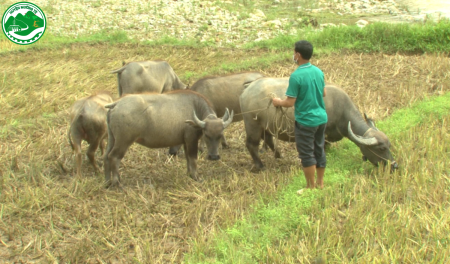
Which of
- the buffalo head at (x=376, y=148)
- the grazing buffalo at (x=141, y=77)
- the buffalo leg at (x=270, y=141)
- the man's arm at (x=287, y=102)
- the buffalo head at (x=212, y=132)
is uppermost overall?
the man's arm at (x=287, y=102)

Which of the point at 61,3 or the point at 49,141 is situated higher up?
the point at 61,3

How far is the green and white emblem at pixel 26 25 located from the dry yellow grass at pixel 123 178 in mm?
2594

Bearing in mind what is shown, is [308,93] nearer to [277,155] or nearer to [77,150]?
[277,155]

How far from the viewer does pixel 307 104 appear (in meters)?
4.83

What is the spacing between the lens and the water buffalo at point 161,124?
572cm

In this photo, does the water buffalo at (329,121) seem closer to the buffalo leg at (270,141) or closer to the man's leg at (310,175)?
the buffalo leg at (270,141)

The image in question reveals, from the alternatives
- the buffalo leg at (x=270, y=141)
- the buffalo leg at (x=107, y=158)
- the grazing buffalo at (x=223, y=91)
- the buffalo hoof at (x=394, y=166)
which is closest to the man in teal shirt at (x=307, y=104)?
the buffalo hoof at (x=394, y=166)

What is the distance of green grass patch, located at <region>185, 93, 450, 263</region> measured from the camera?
3998 millimetres

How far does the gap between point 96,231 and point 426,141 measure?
4.47m

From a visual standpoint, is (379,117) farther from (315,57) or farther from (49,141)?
(49,141)

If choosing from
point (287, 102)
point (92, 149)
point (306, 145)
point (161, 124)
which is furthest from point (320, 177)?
point (92, 149)

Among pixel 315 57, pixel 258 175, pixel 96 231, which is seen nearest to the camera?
pixel 96 231

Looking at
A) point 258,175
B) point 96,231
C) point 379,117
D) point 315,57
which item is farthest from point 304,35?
point 96,231

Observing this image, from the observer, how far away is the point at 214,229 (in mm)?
4609
